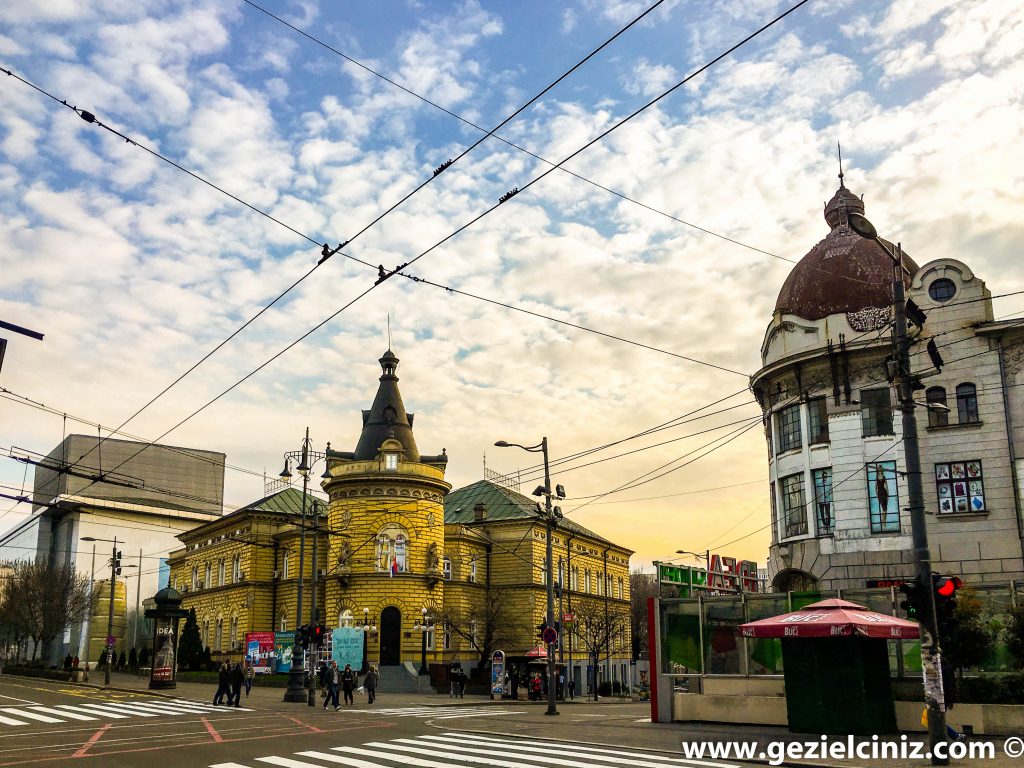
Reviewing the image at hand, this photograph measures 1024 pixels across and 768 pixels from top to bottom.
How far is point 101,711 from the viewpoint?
1242 inches

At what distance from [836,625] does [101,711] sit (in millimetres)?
23878

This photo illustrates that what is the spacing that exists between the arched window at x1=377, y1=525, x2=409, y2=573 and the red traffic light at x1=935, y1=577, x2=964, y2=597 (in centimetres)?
4614

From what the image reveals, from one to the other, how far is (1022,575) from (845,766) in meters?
19.6

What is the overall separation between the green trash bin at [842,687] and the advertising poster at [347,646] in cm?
3873

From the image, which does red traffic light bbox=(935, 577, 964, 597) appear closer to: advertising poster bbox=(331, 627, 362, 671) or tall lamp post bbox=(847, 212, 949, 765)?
tall lamp post bbox=(847, 212, 949, 765)

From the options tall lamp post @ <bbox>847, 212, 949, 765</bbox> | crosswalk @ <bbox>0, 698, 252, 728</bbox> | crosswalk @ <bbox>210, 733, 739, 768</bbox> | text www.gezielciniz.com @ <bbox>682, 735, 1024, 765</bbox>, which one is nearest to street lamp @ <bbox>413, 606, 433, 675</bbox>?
crosswalk @ <bbox>0, 698, 252, 728</bbox>

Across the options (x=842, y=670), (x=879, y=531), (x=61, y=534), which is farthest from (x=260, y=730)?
(x=61, y=534)

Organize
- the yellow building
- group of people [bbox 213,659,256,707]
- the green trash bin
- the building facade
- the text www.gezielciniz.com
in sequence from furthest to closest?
the building facade → the yellow building → group of people [bbox 213,659,256,707] → the green trash bin → the text www.gezielciniz.com

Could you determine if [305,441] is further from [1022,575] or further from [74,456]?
[74,456]

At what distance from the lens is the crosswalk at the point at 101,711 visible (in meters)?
28.2

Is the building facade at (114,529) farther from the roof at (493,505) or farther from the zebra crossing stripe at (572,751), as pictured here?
the zebra crossing stripe at (572,751)

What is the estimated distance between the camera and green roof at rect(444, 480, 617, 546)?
239 ft

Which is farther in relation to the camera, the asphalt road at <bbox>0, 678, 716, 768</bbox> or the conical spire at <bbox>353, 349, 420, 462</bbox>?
the conical spire at <bbox>353, 349, 420, 462</bbox>

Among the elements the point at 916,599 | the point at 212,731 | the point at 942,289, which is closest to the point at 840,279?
the point at 942,289
